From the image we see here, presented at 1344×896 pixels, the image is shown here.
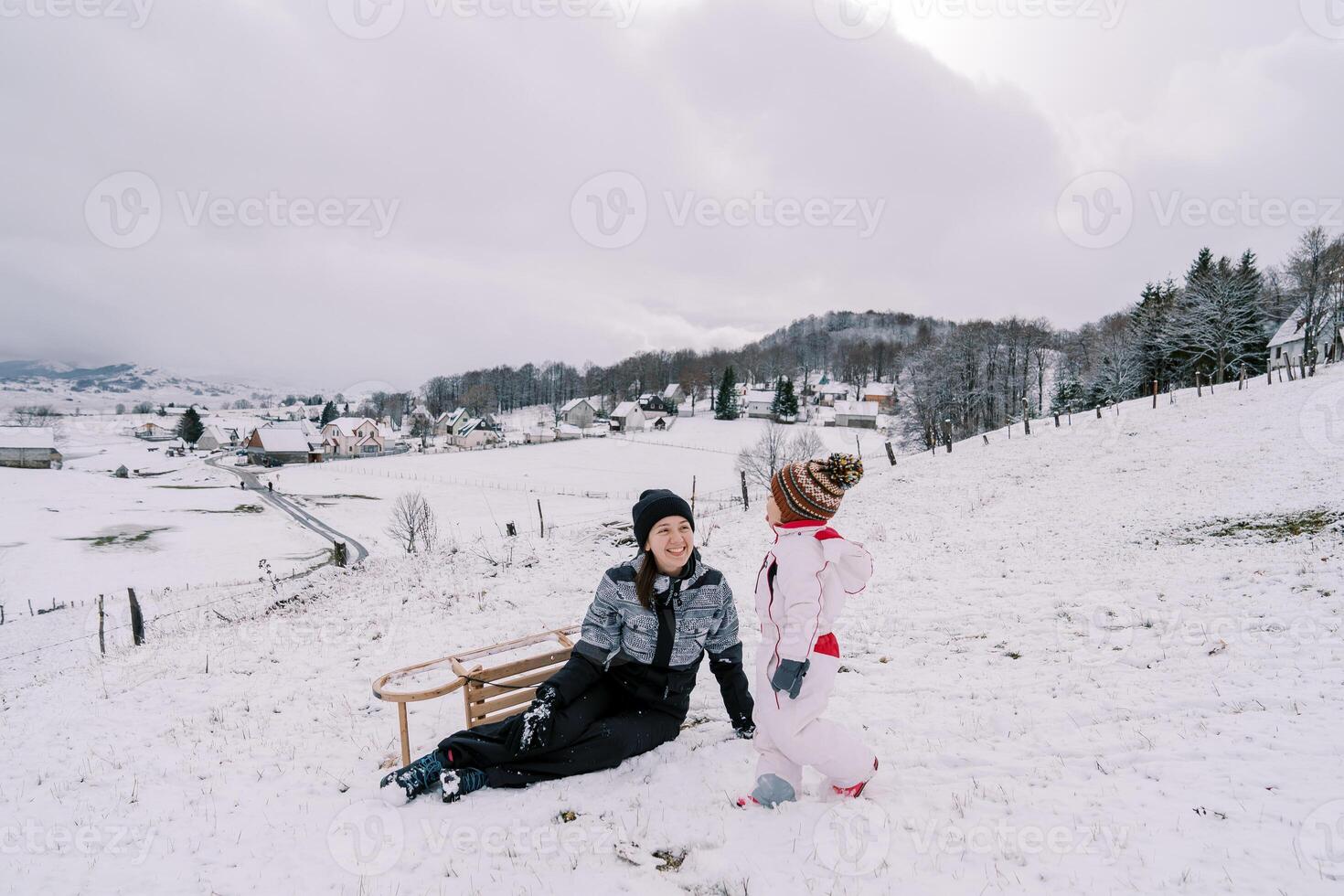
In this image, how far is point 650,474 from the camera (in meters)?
55.6

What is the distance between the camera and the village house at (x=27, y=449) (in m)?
62.2

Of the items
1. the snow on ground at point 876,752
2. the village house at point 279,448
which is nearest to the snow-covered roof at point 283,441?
the village house at point 279,448

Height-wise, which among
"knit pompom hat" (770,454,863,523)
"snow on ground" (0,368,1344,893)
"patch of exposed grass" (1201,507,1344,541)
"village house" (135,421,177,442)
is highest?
"village house" (135,421,177,442)

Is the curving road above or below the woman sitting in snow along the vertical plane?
below

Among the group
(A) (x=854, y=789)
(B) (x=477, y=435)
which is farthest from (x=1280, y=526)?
(B) (x=477, y=435)

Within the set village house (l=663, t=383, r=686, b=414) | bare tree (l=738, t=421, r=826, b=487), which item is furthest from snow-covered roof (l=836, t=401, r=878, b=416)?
bare tree (l=738, t=421, r=826, b=487)

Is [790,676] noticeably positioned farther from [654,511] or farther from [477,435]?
[477,435]

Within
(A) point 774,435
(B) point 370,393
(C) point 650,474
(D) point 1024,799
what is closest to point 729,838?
(D) point 1024,799

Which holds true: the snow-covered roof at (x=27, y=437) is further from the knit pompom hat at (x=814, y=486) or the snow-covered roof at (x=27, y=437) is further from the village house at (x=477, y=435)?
the knit pompom hat at (x=814, y=486)

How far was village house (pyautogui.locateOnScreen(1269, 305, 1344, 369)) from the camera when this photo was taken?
36.3 m

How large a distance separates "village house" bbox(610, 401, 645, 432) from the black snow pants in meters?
84.7

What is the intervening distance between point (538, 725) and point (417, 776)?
0.99 meters

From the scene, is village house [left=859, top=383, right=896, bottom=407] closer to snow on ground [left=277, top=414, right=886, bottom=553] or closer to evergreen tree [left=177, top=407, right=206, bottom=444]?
snow on ground [left=277, top=414, right=886, bottom=553]

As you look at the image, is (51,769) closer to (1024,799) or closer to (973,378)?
(1024,799)
